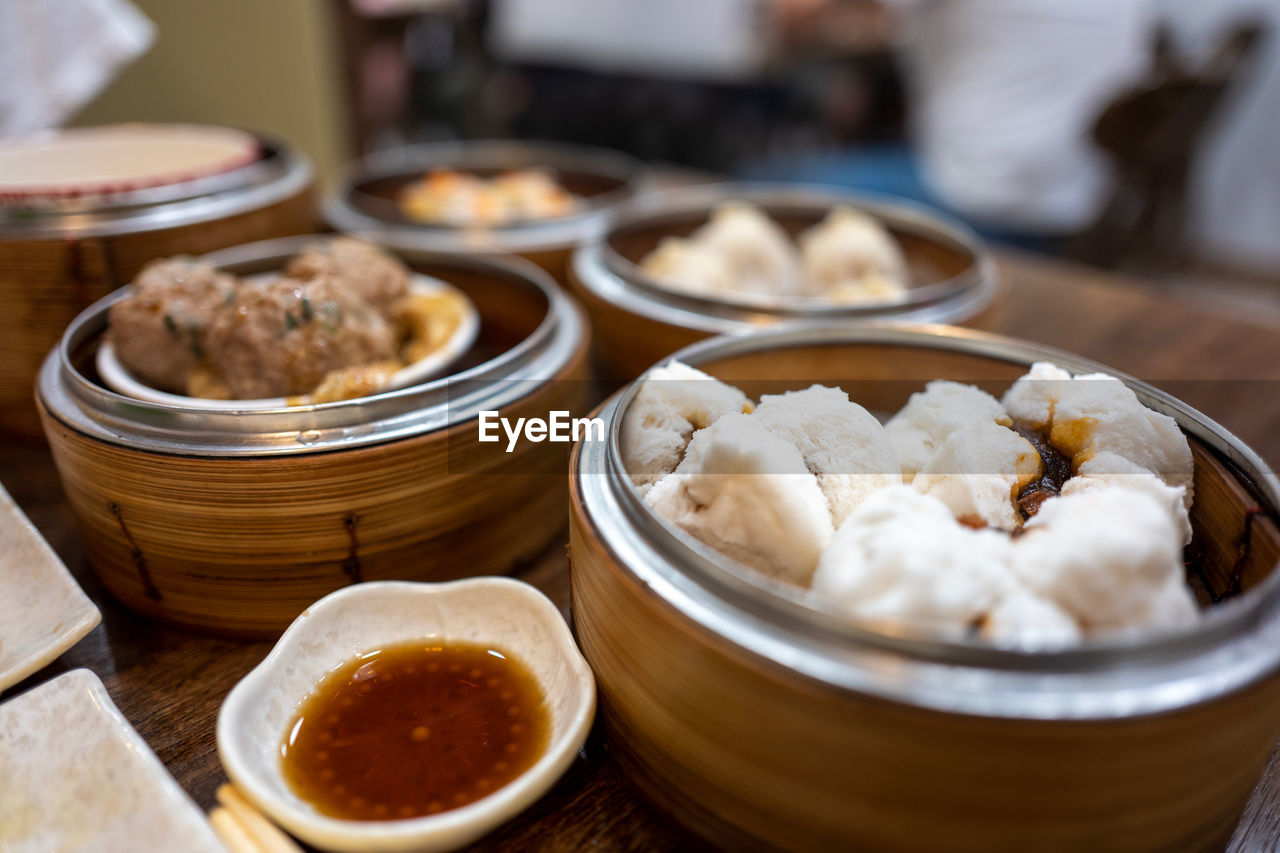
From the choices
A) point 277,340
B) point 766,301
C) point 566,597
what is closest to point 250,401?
point 277,340

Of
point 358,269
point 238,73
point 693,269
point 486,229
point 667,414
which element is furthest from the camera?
point 238,73

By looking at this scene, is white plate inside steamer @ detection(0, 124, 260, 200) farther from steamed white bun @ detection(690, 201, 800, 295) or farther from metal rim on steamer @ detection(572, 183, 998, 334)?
steamed white bun @ detection(690, 201, 800, 295)

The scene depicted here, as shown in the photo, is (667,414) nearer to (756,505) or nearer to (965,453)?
(756,505)

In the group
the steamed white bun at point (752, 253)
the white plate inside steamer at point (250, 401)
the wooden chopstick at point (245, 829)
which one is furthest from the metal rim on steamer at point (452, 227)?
the wooden chopstick at point (245, 829)

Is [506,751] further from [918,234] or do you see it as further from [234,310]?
[918,234]

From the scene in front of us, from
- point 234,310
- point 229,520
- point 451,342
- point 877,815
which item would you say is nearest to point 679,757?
point 877,815

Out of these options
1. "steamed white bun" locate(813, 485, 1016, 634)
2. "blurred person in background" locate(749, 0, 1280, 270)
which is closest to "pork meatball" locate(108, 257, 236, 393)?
"steamed white bun" locate(813, 485, 1016, 634)

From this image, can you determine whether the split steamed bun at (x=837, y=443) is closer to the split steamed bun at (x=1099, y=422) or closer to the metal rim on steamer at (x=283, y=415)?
the split steamed bun at (x=1099, y=422)
